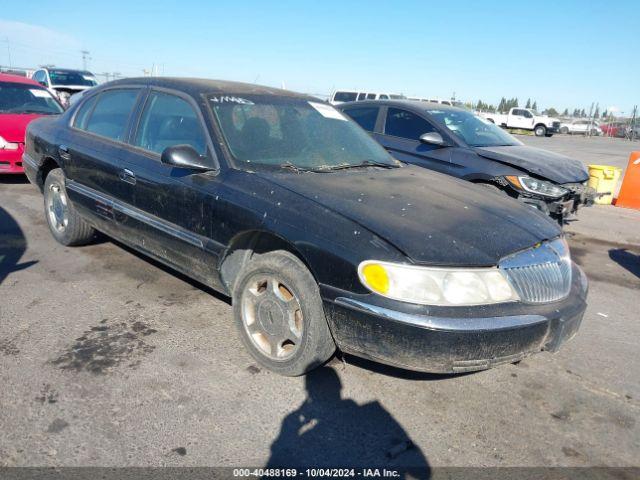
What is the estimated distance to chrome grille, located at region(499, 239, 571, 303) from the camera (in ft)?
8.87

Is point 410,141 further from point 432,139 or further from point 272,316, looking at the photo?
point 272,316

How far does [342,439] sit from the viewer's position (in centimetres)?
254

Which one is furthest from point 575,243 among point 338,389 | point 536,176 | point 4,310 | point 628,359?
point 4,310

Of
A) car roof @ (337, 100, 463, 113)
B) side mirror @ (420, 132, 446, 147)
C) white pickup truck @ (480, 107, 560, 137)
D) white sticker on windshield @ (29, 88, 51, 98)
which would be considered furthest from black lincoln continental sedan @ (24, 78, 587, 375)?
white pickup truck @ (480, 107, 560, 137)

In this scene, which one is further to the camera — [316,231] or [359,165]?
[359,165]

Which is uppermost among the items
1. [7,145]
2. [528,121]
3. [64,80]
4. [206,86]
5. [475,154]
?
[206,86]

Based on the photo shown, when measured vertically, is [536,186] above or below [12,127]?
above

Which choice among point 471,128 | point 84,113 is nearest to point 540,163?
point 471,128

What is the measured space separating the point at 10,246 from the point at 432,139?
473 centimetres

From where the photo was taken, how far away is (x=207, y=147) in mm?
3426

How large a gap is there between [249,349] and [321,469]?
1039 mm

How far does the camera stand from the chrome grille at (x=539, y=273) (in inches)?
106

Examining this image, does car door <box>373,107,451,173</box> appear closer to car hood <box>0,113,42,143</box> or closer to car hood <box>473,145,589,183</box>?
car hood <box>473,145,589,183</box>

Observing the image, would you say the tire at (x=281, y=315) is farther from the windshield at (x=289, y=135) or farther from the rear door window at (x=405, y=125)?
the rear door window at (x=405, y=125)
